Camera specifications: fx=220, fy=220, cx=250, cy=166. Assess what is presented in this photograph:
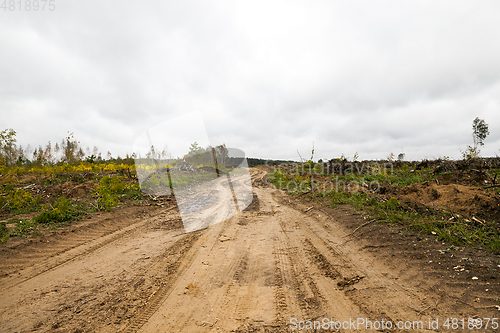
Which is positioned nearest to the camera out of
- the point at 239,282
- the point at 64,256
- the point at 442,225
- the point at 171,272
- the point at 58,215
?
the point at 239,282

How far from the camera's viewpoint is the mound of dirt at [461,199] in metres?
5.06

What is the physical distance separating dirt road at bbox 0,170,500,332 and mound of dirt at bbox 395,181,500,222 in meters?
2.16

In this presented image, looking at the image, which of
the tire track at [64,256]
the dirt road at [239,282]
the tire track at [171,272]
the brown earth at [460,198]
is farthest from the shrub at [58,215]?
the brown earth at [460,198]

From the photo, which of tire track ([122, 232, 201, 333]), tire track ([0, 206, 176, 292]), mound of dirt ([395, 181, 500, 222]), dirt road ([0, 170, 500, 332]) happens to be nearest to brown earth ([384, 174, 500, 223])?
mound of dirt ([395, 181, 500, 222])

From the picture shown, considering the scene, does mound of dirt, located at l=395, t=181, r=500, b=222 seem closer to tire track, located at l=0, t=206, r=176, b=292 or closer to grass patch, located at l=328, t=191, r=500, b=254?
grass patch, located at l=328, t=191, r=500, b=254

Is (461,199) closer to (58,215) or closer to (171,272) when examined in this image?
(171,272)

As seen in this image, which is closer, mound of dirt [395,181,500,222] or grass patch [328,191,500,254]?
grass patch [328,191,500,254]

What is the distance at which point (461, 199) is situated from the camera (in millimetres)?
5906

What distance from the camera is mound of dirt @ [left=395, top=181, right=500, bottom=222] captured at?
506 centimetres

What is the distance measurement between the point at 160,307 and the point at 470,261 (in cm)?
458

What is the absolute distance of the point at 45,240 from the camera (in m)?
5.22

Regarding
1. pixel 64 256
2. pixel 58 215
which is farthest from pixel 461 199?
pixel 58 215

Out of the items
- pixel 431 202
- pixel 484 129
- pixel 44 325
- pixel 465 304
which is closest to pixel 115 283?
pixel 44 325

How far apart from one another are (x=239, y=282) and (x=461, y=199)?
6393 mm
